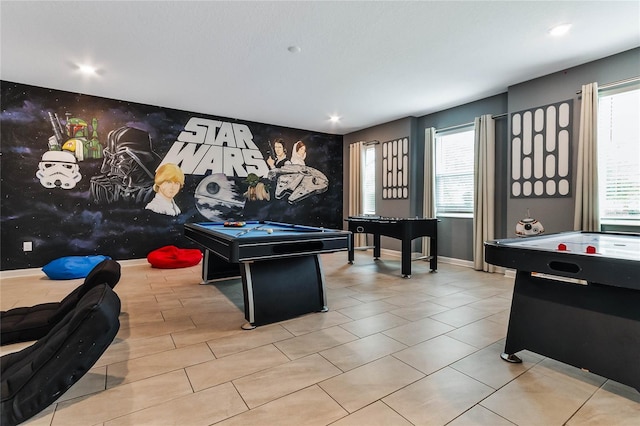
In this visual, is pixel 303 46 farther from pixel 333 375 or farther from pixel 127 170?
pixel 127 170

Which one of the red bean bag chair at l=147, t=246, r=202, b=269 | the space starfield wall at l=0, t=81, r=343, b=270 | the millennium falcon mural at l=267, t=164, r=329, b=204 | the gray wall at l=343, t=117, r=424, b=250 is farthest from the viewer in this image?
the millennium falcon mural at l=267, t=164, r=329, b=204

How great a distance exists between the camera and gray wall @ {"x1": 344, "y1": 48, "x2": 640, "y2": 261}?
3.65 metres

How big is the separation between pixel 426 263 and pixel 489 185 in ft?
5.50

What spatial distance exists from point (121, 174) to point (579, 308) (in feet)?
19.8

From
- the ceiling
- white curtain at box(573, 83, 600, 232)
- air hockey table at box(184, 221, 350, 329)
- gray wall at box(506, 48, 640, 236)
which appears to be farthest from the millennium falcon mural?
white curtain at box(573, 83, 600, 232)

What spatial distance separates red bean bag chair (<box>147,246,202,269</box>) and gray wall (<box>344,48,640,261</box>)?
12.6 feet

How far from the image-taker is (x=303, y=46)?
3314 millimetres

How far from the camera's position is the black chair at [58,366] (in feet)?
4.59

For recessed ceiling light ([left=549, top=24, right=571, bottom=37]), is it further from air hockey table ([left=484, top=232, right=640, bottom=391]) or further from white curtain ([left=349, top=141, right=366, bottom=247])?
white curtain ([left=349, top=141, right=366, bottom=247])

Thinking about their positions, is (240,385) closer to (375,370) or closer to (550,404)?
(375,370)

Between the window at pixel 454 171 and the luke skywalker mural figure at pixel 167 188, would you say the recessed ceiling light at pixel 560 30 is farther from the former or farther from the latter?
the luke skywalker mural figure at pixel 167 188

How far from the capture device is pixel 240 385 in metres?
1.73

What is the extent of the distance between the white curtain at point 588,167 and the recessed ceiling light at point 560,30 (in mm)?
989

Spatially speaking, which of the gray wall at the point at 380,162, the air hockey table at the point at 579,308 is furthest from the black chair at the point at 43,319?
the gray wall at the point at 380,162
